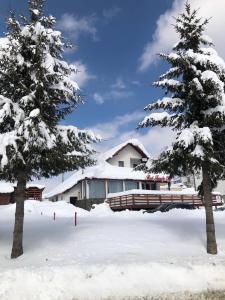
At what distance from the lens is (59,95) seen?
53.0ft

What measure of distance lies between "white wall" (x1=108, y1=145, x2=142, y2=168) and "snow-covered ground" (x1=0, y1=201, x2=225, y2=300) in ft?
99.6

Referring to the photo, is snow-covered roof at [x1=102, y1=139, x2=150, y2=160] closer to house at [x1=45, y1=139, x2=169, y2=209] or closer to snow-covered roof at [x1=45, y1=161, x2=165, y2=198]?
house at [x1=45, y1=139, x2=169, y2=209]

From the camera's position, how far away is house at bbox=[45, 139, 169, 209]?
153 ft

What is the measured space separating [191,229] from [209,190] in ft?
12.5

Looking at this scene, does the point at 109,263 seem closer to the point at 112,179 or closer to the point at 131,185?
the point at 112,179

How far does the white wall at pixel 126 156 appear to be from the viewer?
169ft

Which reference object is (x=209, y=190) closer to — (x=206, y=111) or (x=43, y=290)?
(x=206, y=111)

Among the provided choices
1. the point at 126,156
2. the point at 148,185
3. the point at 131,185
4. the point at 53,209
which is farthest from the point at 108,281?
the point at 126,156

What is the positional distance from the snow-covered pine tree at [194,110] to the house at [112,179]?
26.7 m

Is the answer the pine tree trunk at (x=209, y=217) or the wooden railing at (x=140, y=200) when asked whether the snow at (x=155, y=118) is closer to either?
the pine tree trunk at (x=209, y=217)

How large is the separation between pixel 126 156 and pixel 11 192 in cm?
1481

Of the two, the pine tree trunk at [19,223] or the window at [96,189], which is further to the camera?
the window at [96,189]

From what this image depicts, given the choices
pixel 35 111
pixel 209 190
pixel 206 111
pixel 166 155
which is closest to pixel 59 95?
pixel 35 111

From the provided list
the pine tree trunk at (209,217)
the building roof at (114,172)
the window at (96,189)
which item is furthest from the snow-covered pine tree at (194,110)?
the window at (96,189)
